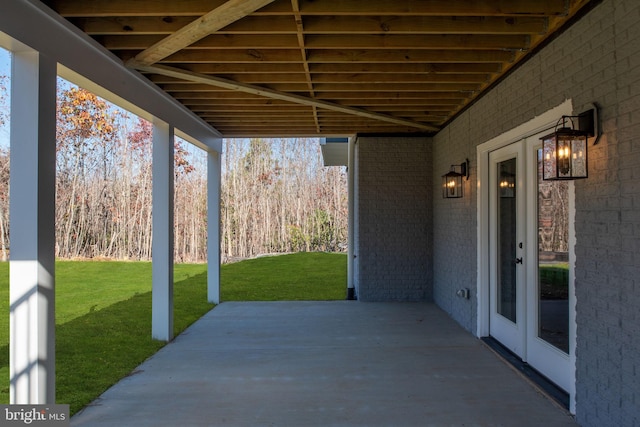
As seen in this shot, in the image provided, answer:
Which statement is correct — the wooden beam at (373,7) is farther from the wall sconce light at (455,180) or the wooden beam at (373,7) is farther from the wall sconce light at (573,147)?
the wall sconce light at (455,180)

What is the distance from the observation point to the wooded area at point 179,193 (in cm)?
1102

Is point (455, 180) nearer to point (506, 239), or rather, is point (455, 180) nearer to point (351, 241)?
point (506, 239)

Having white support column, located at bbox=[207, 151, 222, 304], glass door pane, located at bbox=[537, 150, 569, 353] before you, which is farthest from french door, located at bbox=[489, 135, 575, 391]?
white support column, located at bbox=[207, 151, 222, 304]

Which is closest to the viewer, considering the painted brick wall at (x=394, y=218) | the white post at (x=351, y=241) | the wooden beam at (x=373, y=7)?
the wooden beam at (x=373, y=7)

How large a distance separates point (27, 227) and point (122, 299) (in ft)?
17.3

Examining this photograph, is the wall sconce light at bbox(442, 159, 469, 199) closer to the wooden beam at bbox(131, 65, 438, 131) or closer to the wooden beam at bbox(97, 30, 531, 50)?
the wooden beam at bbox(131, 65, 438, 131)

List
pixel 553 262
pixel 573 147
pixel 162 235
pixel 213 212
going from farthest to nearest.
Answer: pixel 213 212 → pixel 162 235 → pixel 553 262 → pixel 573 147

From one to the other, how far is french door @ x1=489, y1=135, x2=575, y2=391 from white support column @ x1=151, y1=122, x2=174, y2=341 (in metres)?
3.59

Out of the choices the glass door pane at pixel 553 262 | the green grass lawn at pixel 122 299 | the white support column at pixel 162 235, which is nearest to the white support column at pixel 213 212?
the green grass lawn at pixel 122 299

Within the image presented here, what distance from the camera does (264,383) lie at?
3422 mm

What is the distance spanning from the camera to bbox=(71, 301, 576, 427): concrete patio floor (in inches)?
111

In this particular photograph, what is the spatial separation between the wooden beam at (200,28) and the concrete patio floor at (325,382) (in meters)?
2.70

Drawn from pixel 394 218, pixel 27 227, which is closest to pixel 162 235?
pixel 27 227

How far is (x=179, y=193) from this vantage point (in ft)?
41.5
